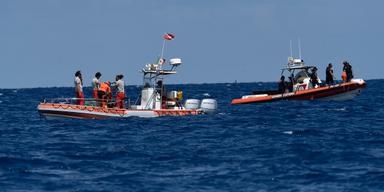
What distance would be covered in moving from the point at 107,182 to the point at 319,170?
4736 millimetres

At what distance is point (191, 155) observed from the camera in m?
20.4

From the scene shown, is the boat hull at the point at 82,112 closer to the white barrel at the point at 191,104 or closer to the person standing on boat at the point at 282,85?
the white barrel at the point at 191,104

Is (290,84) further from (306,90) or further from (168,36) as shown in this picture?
(168,36)

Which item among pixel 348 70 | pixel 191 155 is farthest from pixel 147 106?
pixel 348 70

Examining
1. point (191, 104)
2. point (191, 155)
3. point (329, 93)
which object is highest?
point (329, 93)

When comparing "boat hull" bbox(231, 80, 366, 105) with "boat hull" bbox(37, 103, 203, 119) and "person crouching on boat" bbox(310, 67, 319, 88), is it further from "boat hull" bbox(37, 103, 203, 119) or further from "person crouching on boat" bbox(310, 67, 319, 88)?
"boat hull" bbox(37, 103, 203, 119)

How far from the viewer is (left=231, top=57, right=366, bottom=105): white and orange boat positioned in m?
46.7

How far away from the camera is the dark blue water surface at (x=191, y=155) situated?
53.1 ft

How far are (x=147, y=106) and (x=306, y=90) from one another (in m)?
16.0

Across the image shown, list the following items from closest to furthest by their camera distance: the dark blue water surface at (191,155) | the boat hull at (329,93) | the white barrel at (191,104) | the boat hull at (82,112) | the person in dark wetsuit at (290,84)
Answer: the dark blue water surface at (191,155) → the boat hull at (82,112) → the white barrel at (191,104) → the boat hull at (329,93) → the person in dark wetsuit at (290,84)

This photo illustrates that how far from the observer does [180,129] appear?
28.4 metres

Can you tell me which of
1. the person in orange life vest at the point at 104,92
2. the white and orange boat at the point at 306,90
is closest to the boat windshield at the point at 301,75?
the white and orange boat at the point at 306,90

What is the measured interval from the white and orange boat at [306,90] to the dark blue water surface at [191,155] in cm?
1434

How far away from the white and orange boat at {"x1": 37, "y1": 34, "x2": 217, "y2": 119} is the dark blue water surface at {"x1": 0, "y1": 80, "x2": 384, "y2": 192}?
1.71 feet
